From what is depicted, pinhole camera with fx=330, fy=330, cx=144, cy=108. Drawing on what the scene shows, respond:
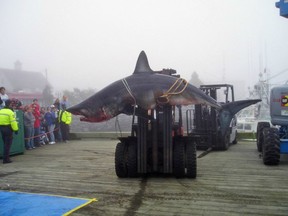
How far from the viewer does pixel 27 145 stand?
14000 millimetres

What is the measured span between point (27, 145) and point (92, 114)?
8277 millimetres

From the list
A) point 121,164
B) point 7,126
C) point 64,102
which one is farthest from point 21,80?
point 121,164

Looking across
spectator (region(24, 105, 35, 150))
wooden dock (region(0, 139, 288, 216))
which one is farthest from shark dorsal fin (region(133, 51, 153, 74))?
spectator (region(24, 105, 35, 150))

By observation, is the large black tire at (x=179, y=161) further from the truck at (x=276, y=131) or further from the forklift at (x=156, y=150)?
the truck at (x=276, y=131)

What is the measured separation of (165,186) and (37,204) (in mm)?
2518

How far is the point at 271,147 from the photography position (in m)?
8.53

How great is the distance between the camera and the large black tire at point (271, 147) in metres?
8.49

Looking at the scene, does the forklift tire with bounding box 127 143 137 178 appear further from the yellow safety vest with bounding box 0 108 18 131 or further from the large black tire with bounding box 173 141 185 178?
the yellow safety vest with bounding box 0 108 18 131

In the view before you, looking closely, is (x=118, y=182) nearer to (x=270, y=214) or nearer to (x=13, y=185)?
(x=13, y=185)

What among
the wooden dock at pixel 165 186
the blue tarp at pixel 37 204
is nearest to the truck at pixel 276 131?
the wooden dock at pixel 165 186

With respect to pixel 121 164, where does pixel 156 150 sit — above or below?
above

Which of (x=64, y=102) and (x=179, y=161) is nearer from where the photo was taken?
(x=179, y=161)

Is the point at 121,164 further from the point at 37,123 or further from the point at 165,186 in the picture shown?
the point at 37,123

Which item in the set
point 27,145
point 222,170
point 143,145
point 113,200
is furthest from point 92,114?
point 27,145
